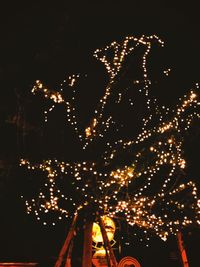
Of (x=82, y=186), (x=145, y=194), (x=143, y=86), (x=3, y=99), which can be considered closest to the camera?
(x=82, y=186)

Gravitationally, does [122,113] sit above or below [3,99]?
below

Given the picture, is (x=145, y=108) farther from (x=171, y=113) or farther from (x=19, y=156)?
(x=19, y=156)

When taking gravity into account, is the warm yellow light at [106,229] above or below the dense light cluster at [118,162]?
below

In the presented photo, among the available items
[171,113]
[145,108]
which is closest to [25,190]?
[145,108]

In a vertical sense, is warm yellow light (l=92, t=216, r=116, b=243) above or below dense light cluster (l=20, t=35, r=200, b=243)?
below

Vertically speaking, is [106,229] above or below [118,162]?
below

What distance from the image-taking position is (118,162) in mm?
8469

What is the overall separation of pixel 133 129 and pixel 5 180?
3.39 m

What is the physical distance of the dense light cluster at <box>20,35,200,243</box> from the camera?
24.1ft

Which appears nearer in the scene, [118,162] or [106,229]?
[106,229]

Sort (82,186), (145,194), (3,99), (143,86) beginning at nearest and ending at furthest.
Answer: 1. (82,186)
2. (3,99)
3. (143,86)
4. (145,194)

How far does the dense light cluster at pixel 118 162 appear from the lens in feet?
24.1

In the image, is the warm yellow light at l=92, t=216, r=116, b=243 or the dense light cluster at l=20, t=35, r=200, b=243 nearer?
the dense light cluster at l=20, t=35, r=200, b=243

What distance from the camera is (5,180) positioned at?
858 centimetres
